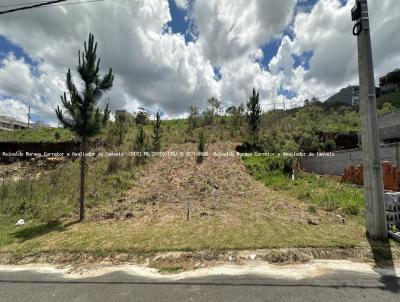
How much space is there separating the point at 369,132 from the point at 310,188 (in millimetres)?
5684

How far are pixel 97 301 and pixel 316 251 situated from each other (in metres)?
3.98

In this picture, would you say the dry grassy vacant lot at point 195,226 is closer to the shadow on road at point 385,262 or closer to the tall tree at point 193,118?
the shadow on road at point 385,262

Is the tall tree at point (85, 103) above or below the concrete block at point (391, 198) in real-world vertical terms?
above

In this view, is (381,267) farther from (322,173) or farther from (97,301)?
(322,173)

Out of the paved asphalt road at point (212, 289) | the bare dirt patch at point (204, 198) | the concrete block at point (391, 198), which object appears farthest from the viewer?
the bare dirt patch at point (204, 198)

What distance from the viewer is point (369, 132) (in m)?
5.31

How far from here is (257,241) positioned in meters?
5.20

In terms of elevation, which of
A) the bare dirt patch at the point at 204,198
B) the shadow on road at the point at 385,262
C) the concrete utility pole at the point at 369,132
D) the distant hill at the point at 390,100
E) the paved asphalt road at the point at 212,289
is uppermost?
the distant hill at the point at 390,100

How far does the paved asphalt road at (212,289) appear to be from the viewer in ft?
10.5

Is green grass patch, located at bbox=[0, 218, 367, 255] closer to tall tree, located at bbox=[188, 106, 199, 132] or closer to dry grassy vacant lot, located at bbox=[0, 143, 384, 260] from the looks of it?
dry grassy vacant lot, located at bbox=[0, 143, 384, 260]

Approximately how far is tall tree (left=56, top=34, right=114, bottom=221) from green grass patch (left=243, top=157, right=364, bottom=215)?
26.6 ft

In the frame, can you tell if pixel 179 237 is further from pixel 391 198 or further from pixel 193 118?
pixel 193 118

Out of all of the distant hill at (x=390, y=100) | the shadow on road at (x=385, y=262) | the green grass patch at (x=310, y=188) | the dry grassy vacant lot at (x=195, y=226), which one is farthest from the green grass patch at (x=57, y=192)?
the distant hill at (x=390, y=100)

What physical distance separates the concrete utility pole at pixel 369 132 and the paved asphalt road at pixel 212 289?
6.28 ft
